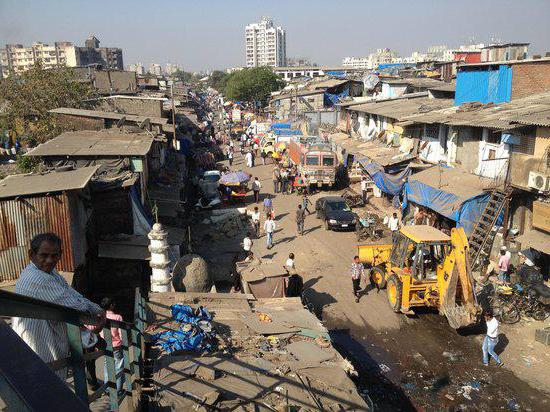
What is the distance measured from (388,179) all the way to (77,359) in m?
21.9

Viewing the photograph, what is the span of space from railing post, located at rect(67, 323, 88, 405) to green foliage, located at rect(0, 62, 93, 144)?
21968 mm

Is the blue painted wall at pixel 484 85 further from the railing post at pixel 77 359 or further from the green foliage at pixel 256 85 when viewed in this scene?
the green foliage at pixel 256 85

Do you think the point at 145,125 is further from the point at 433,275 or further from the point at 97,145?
the point at 433,275

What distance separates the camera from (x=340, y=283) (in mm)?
16016

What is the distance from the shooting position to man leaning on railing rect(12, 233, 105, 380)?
3662 millimetres

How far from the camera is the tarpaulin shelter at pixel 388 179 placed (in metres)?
22.6

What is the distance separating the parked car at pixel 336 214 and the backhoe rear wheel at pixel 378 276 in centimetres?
649

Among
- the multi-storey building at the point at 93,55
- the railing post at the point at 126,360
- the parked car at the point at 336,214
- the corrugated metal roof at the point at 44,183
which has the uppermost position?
the multi-storey building at the point at 93,55

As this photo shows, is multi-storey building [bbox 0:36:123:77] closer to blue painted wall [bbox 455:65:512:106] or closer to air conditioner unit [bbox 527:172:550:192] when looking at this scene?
blue painted wall [bbox 455:65:512:106]

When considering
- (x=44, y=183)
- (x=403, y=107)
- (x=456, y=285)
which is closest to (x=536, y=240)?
(x=456, y=285)

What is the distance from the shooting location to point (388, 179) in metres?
23.4

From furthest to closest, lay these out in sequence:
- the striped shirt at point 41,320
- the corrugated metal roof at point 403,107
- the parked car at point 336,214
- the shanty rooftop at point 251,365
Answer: the corrugated metal roof at point 403,107 → the parked car at point 336,214 → the shanty rooftop at point 251,365 → the striped shirt at point 41,320

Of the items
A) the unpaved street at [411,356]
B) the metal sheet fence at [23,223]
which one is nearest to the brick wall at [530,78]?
the unpaved street at [411,356]

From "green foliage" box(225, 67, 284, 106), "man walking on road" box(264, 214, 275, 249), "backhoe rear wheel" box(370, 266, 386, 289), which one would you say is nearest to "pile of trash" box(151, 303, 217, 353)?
"backhoe rear wheel" box(370, 266, 386, 289)
